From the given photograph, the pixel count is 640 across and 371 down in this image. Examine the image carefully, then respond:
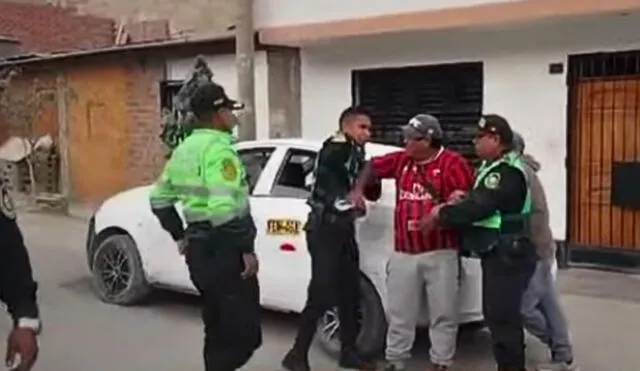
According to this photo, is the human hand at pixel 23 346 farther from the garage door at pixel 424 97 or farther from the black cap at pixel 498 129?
the garage door at pixel 424 97

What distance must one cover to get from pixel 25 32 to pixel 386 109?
1230cm

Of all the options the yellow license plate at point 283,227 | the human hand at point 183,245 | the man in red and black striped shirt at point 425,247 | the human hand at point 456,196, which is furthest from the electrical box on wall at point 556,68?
the human hand at point 183,245

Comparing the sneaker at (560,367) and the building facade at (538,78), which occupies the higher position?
the building facade at (538,78)

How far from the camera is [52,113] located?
16125 millimetres

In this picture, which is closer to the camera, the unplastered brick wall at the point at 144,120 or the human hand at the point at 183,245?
the human hand at the point at 183,245

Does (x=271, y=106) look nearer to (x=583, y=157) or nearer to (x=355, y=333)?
(x=583, y=157)

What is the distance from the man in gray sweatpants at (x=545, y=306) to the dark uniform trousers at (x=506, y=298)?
551mm

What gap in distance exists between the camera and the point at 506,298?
5402 millimetres

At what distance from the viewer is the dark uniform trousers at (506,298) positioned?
5406 mm

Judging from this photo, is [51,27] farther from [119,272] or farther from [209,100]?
[209,100]

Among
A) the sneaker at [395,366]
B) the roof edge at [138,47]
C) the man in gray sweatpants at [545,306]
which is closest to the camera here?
the sneaker at [395,366]

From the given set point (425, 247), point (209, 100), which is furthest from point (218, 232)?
point (425, 247)

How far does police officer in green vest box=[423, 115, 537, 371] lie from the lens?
5.35 metres

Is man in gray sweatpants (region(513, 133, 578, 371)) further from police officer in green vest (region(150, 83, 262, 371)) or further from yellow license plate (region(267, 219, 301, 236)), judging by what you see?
police officer in green vest (region(150, 83, 262, 371))
